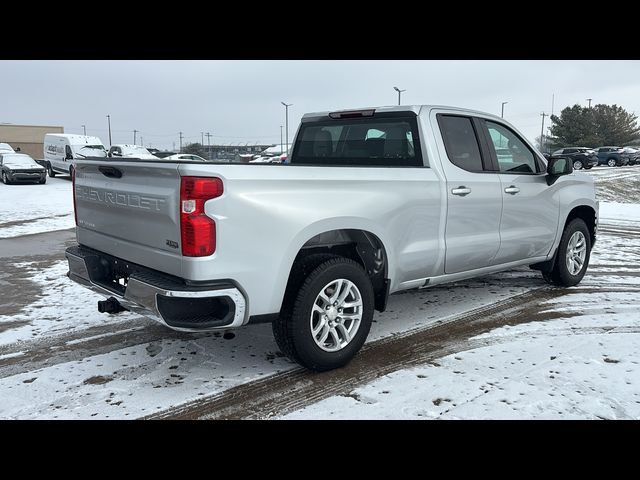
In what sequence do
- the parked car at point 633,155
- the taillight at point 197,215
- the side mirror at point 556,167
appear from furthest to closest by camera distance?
the parked car at point 633,155 → the side mirror at point 556,167 → the taillight at point 197,215

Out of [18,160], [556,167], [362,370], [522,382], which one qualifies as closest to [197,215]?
[362,370]

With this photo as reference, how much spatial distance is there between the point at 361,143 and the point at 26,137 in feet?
267

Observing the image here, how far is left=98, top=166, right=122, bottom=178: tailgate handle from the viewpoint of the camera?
3.90m

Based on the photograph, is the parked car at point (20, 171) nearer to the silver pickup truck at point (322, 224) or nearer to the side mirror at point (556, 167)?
the silver pickup truck at point (322, 224)

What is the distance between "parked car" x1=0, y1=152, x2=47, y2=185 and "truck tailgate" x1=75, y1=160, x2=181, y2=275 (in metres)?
22.6

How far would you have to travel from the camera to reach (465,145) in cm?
505

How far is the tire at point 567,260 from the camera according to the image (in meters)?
6.21

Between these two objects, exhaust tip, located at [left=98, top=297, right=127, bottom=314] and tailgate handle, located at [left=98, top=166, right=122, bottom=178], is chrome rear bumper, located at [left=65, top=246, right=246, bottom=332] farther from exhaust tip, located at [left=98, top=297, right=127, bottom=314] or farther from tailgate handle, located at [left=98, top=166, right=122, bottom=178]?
tailgate handle, located at [left=98, top=166, right=122, bottom=178]

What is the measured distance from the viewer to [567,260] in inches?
249

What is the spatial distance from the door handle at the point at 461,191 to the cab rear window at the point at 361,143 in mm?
376

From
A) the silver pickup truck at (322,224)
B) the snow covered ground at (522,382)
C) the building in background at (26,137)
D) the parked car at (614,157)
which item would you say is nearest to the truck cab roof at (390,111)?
the silver pickup truck at (322,224)

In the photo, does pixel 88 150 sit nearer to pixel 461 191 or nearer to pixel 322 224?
pixel 461 191

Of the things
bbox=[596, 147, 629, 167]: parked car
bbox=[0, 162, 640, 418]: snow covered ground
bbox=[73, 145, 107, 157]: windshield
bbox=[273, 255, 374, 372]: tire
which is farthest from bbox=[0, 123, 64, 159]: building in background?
bbox=[273, 255, 374, 372]: tire
